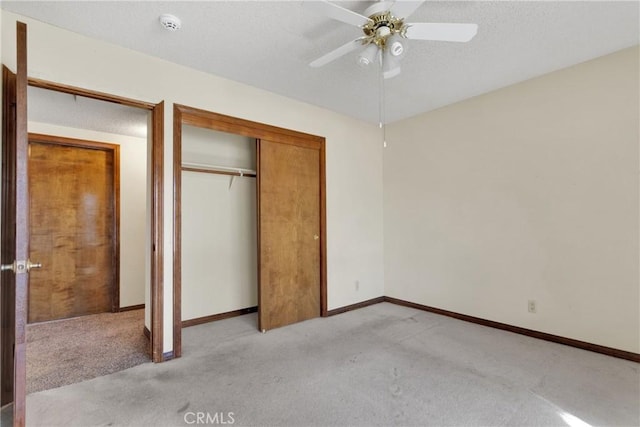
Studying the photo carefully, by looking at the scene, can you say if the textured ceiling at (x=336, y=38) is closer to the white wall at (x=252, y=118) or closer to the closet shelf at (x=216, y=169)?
the white wall at (x=252, y=118)

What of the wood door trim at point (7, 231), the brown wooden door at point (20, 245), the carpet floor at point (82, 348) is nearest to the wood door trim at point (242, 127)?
the wood door trim at point (7, 231)

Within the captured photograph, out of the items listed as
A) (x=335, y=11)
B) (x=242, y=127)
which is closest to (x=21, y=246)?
(x=335, y=11)

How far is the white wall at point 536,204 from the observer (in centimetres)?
272

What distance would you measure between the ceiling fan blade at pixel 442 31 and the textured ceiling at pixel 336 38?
1.07 ft

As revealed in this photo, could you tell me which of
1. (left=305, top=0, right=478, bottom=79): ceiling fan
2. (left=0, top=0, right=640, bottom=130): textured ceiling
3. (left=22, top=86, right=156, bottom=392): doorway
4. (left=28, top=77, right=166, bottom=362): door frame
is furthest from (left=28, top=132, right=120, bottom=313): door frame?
(left=305, top=0, right=478, bottom=79): ceiling fan

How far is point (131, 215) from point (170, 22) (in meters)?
2.94

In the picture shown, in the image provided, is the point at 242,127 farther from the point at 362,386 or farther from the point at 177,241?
the point at 362,386

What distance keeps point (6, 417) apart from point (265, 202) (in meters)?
2.45

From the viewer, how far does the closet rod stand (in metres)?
3.58

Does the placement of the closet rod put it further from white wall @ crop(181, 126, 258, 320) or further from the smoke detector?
the smoke detector

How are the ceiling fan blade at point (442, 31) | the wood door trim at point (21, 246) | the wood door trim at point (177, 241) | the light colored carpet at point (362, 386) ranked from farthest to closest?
the wood door trim at point (177, 241) < the light colored carpet at point (362, 386) < the ceiling fan blade at point (442, 31) < the wood door trim at point (21, 246)

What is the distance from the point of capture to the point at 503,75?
122 inches

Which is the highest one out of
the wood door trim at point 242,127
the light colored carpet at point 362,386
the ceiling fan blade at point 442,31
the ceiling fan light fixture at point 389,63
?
the ceiling fan blade at point 442,31

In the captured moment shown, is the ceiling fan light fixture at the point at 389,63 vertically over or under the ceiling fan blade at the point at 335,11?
under
